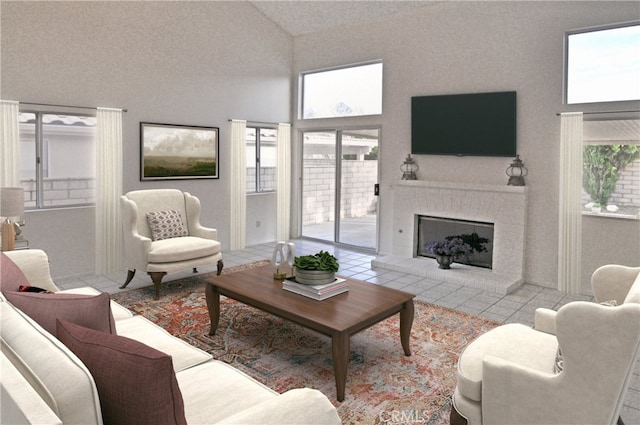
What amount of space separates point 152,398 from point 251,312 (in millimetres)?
3086

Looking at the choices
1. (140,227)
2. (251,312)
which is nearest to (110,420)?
(251,312)

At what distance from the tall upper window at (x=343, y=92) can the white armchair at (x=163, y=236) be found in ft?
9.84

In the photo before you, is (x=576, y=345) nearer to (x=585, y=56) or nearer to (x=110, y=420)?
(x=110, y=420)

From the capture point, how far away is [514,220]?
18.3ft

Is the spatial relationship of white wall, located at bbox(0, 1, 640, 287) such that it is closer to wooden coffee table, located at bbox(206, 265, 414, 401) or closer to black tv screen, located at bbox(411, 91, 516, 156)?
black tv screen, located at bbox(411, 91, 516, 156)

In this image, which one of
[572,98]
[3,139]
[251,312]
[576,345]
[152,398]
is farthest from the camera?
[572,98]

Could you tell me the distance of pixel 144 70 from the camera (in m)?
5.96

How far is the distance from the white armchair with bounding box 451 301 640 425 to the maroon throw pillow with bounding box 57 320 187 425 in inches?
57.4

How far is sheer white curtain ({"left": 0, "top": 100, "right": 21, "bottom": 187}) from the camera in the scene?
15.9 ft

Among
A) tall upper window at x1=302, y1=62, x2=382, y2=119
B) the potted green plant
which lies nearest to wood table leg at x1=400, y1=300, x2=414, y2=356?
the potted green plant

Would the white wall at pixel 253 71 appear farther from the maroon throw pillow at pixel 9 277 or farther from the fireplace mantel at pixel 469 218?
the maroon throw pillow at pixel 9 277

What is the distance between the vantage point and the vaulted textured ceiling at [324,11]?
6477 millimetres

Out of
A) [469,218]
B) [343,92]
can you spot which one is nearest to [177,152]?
[343,92]

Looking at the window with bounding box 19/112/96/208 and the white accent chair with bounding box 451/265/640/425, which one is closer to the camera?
the white accent chair with bounding box 451/265/640/425
